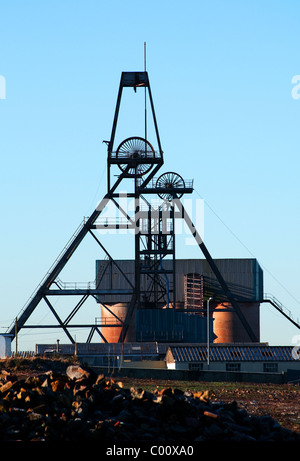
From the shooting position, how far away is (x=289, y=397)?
35344 mm

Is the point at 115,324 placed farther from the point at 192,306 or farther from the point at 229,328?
the point at 229,328

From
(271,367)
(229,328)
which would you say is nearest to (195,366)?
(271,367)

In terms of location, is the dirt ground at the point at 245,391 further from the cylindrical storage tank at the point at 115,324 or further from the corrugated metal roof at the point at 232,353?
the cylindrical storage tank at the point at 115,324

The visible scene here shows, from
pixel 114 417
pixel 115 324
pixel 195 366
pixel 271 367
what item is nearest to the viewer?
pixel 114 417

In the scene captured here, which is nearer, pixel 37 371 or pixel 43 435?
pixel 43 435

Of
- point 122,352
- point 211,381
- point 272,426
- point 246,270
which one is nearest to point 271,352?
point 122,352

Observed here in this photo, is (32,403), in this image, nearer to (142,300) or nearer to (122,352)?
(122,352)

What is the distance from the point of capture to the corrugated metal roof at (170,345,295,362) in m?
58.2

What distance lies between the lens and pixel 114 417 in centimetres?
1997

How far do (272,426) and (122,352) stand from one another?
4369 cm

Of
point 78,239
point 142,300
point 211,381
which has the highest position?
point 78,239

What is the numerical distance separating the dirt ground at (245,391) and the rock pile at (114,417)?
359 cm

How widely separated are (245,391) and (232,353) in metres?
22.2
